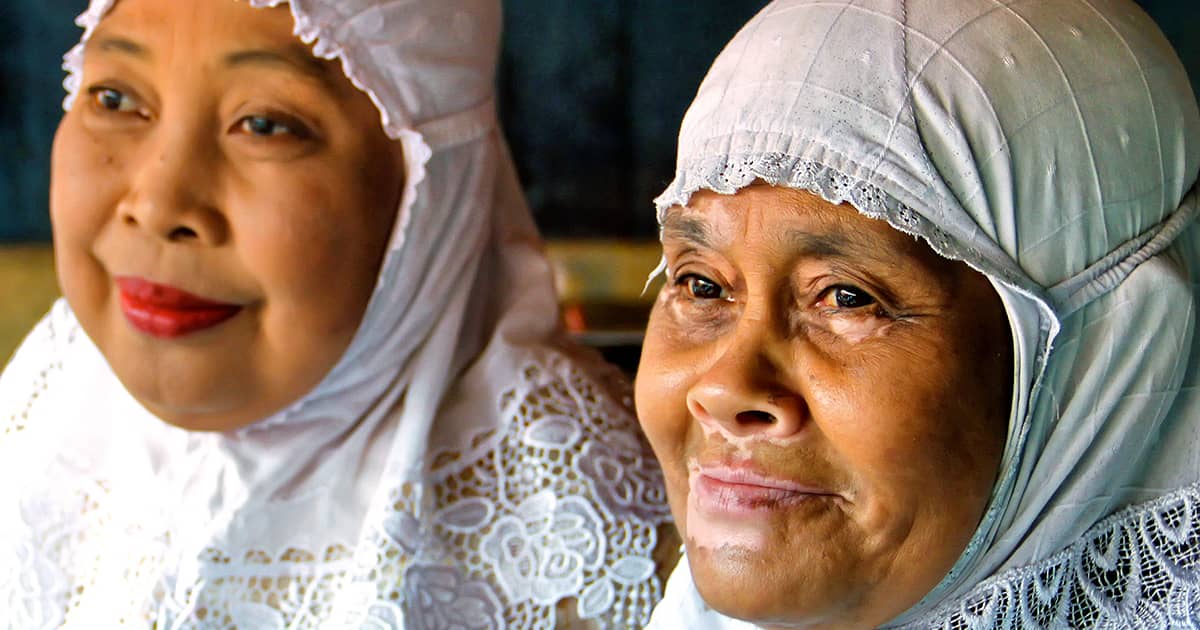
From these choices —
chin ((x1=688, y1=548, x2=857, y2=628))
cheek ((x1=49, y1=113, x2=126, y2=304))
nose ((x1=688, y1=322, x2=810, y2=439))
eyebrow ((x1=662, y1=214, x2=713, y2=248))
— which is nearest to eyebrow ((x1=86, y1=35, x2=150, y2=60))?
cheek ((x1=49, y1=113, x2=126, y2=304))

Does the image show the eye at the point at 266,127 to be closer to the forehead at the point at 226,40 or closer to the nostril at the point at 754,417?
the forehead at the point at 226,40

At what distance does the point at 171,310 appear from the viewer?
82.7 inches

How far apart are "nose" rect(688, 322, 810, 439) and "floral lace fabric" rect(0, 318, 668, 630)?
0.66 m

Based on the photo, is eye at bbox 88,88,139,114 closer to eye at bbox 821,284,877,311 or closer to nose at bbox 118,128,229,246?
nose at bbox 118,128,229,246

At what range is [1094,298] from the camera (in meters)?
1.51

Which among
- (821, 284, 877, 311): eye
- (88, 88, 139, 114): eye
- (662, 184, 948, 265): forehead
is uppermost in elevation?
(88, 88, 139, 114): eye

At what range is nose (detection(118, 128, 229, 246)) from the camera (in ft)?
6.71

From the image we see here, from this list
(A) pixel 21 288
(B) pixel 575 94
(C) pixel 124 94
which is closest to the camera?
(C) pixel 124 94

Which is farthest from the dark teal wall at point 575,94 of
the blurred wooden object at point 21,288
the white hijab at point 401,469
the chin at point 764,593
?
the chin at point 764,593

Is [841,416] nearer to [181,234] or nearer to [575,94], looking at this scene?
[181,234]

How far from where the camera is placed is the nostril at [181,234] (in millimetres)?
2072

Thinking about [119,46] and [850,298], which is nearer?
[850,298]

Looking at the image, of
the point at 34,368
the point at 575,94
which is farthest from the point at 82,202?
the point at 575,94

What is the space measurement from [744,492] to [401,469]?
0.78m
